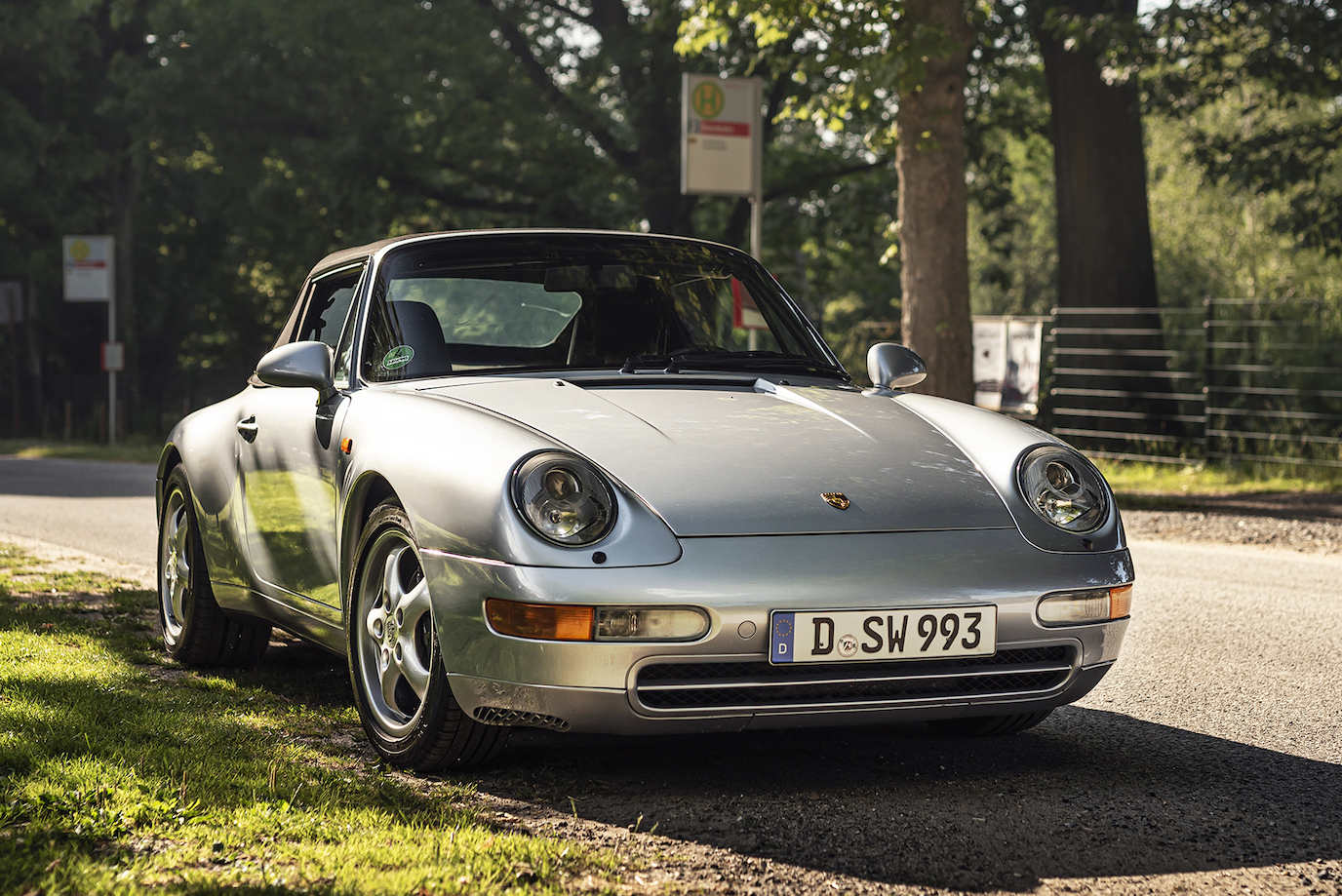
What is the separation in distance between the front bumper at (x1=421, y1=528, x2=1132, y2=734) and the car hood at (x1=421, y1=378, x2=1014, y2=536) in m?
0.08

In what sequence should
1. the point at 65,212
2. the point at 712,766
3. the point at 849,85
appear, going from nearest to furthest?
the point at 712,766, the point at 849,85, the point at 65,212

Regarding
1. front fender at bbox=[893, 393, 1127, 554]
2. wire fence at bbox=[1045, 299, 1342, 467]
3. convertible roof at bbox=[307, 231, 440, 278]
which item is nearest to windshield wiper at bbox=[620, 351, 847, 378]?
front fender at bbox=[893, 393, 1127, 554]

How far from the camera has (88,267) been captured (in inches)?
1201

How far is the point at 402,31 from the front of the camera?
26.8 metres

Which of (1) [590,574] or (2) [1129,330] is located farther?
(2) [1129,330]

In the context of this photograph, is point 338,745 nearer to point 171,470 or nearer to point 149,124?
point 171,470

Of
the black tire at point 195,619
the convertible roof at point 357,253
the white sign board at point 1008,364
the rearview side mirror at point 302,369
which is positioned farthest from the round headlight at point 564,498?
the white sign board at point 1008,364

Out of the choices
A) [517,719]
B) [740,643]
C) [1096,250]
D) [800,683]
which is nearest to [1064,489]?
[800,683]

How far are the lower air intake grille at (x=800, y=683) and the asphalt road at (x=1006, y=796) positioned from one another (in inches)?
10.1

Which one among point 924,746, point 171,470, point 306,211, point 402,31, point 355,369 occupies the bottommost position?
point 924,746

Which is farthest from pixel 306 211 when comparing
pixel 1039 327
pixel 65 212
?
pixel 1039 327

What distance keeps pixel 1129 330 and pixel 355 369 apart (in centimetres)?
1505

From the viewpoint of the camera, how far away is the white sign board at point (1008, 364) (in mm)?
18781

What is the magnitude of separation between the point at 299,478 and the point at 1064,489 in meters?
2.34
